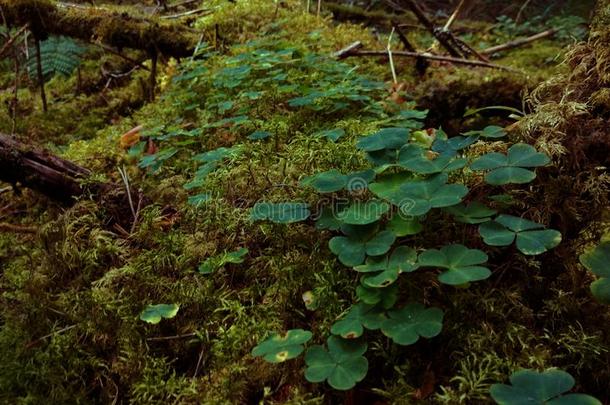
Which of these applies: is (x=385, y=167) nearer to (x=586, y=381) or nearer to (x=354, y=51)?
(x=586, y=381)

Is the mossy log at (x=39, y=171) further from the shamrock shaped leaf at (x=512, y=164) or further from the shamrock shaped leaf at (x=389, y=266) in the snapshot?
the shamrock shaped leaf at (x=512, y=164)

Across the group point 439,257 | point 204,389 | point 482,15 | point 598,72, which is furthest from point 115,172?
point 482,15

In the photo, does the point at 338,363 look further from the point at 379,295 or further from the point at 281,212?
the point at 281,212

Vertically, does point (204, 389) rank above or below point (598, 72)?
below

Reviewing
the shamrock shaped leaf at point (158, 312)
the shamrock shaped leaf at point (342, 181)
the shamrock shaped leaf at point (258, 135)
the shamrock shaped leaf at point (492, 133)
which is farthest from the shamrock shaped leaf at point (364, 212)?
the shamrock shaped leaf at point (258, 135)

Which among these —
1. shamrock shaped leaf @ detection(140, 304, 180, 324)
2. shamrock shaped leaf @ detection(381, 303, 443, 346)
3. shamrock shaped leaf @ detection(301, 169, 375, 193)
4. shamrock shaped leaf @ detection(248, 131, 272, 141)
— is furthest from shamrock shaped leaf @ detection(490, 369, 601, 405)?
shamrock shaped leaf @ detection(248, 131, 272, 141)

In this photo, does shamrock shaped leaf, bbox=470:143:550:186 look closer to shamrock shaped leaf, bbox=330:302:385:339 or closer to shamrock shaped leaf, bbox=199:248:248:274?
shamrock shaped leaf, bbox=330:302:385:339
